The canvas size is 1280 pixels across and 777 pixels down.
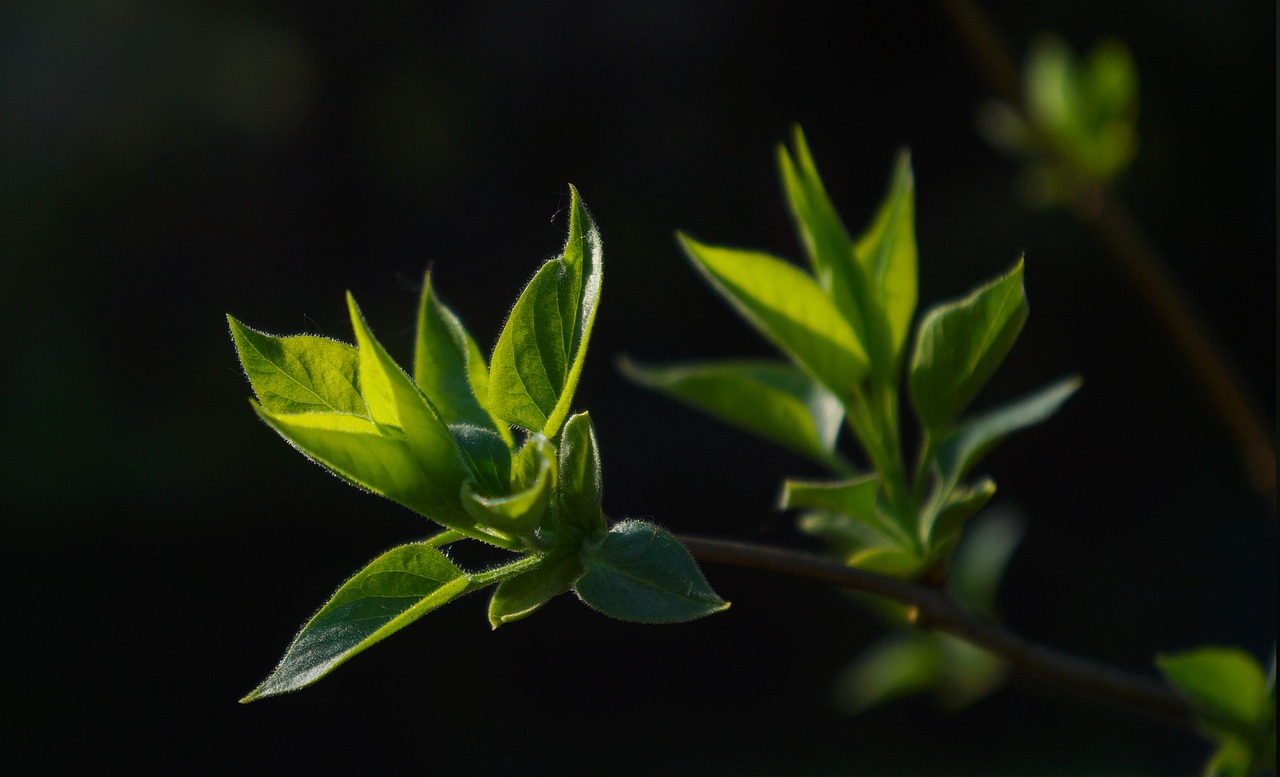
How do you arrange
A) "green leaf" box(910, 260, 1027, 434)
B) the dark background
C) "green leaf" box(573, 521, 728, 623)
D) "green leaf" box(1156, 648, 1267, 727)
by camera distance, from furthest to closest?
1. the dark background
2. "green leaf" box(1156, 648, 1267, 727)
3. "green leaf" box(910, 260, 1027, 434)
4. "green leaf" box(573, 521, 728, 623)

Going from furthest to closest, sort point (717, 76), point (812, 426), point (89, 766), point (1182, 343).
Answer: point (717, 76)
point (89, 766)
point (1182, 343)
point (812, 426)

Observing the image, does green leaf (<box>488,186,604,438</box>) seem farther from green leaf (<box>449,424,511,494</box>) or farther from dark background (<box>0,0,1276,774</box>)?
dark background (<box>0,0,1276,774</box>)

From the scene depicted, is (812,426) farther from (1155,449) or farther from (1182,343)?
(1155,449)

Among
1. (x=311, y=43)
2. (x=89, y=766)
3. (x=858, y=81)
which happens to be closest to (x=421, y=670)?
(x=89, y=766)

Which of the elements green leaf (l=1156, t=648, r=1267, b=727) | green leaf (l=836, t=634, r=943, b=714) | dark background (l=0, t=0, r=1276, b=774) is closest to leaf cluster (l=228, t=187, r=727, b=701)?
green leaf (l=1156, t=648, r=1267, b=727)

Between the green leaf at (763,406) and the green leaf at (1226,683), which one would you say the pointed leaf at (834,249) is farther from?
the green leaf at (1226,683)

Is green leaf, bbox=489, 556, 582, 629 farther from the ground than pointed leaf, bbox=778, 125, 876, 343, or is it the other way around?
pointed leaf, bbox=778, 125, 876, 343

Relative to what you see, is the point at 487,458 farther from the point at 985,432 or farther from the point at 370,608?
the point at 985,432
